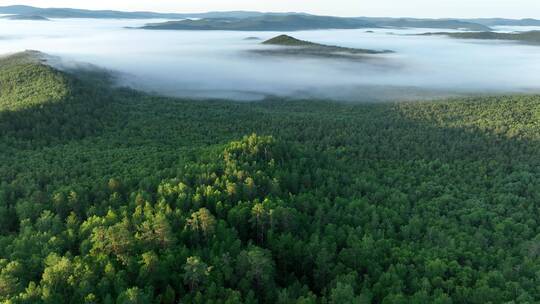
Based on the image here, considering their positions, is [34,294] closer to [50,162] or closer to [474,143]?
[50,162]

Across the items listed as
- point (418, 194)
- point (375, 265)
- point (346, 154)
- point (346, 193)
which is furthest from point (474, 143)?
point (375, 265)

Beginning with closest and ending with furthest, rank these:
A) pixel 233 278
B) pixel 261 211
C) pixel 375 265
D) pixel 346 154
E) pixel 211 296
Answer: pixel 211 296, pixel 233 278, pixel 375 265, pixel 261 211, pixel 346 154

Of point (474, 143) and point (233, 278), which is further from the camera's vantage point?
point (474, 143)

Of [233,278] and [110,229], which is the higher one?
[110,229]

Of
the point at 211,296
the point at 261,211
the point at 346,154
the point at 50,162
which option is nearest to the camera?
the point at 211,296

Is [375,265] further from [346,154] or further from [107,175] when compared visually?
[346,154]

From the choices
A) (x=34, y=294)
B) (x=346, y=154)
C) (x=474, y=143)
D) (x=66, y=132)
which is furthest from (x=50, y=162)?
(x=474, y=143)
